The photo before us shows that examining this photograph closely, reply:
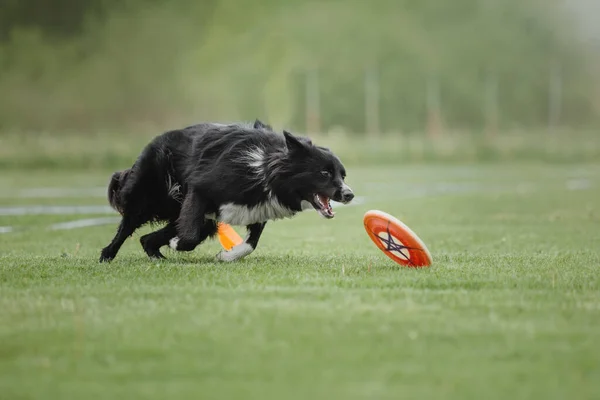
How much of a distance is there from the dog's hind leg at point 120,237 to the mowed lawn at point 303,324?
21cm

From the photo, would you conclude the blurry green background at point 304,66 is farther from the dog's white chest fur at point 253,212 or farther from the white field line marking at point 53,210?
the dog's white chest fur at point 253,212

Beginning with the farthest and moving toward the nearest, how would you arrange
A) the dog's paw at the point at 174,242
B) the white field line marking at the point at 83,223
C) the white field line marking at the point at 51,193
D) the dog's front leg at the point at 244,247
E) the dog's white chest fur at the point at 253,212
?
1. the white field line marking at the point at 51,193
2. the white field line marking at the point at 83,223
3. the dog's paw at the point at 174,242
4. the dog's front leg at the point at 244,247
5. the dog's white chest fur at the point at 253,212

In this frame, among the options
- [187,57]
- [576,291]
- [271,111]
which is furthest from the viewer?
[187,57]

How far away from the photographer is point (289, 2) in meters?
136

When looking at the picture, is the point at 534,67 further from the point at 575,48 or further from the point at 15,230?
the point at 15,230

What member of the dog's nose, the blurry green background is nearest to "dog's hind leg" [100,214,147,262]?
the dog's nose

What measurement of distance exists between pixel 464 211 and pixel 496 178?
13.8 meters

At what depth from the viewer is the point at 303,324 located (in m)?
6.21

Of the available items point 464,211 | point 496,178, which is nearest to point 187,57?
point 496,178

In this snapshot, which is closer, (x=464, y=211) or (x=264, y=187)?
(x=264, y=187)

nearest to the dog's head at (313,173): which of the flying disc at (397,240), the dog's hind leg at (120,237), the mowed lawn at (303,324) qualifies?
the flying disc at (397,240)

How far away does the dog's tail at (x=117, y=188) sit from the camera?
10.2m

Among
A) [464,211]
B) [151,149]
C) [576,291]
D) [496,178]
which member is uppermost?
[151,149]

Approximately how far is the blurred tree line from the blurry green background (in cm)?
19
